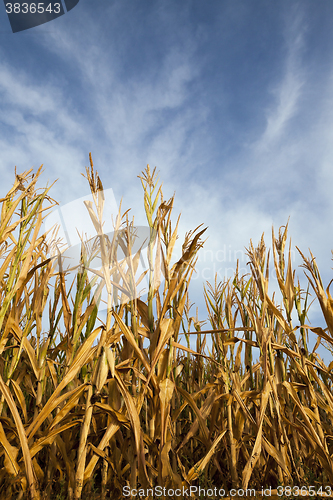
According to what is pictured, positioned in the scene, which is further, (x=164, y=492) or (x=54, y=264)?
(x=54, y=264)

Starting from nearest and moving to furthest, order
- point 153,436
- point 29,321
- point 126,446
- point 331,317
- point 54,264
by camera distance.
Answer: point 153,436 < point 126,446 < point 29,321 < point 331,317 < point 54,264

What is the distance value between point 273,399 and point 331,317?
68 cm

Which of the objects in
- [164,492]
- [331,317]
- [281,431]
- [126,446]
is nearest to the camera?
[164,492]

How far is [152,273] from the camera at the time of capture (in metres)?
1.61

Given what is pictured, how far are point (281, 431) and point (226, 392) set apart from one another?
1.22 ft

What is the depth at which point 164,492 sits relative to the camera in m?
1.29

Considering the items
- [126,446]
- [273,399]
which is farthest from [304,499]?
[126,446]

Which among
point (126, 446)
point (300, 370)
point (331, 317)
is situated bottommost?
point (126, 446)

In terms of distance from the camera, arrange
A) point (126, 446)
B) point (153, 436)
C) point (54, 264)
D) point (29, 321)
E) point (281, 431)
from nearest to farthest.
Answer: point (153, 436) < point (126, 446) < point (281, 431) < point (29, 321) < point (54, 264)

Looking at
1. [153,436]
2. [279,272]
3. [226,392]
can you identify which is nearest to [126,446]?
[153,436]

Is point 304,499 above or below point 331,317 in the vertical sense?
below

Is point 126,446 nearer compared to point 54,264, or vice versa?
point 126,446

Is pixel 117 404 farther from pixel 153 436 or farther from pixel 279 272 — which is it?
pixel 279 272

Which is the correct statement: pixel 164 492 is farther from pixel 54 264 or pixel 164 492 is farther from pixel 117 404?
pixel 54 264
